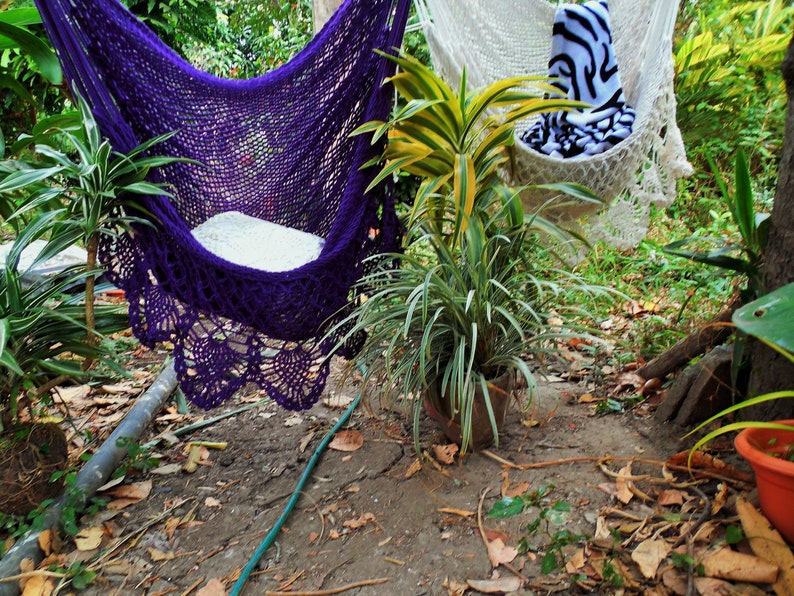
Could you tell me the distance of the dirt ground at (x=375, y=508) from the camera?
106 centimetres

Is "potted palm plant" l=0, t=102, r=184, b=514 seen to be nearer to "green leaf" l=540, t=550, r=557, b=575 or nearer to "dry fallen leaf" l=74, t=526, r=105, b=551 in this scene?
"dry fallen leaf" l=74, t=526, r=105, b=551

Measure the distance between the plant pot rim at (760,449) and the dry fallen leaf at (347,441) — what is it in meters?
0.86

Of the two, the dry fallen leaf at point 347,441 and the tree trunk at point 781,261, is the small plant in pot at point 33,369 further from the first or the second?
the tree trunk at point 781,261

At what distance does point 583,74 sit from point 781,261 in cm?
111

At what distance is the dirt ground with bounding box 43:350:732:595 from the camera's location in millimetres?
1062

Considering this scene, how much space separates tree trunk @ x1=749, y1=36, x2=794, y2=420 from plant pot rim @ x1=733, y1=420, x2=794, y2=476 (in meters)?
0.11

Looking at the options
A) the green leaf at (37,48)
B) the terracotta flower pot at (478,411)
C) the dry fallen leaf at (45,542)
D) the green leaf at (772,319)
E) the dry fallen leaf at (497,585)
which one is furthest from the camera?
the green leaf at (37,48)

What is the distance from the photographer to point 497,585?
978 mm

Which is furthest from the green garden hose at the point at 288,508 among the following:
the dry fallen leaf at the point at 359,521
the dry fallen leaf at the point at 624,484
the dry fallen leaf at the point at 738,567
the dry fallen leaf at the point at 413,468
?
the dry fallen leaf at the point at 738,567

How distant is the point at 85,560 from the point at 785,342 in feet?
4.23

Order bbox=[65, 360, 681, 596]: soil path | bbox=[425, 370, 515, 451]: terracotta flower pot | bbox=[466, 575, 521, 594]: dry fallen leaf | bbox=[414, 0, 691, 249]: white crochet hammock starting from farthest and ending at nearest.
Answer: bbox=[414, 0, 691, 249]: white crochet hammock < bbox=[425, 370, 515, 451]: terracotta flower pot < bbox=[65, 360, 681, 596]: soil path < bbox=[466, 575, 521, 594]: dry fallen leaf

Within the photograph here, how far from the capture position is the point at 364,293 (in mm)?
1424

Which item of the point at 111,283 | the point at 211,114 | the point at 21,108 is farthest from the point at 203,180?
the point at 21,108

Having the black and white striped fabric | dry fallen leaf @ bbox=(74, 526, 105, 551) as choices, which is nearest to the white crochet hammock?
the black and white striped fabric
